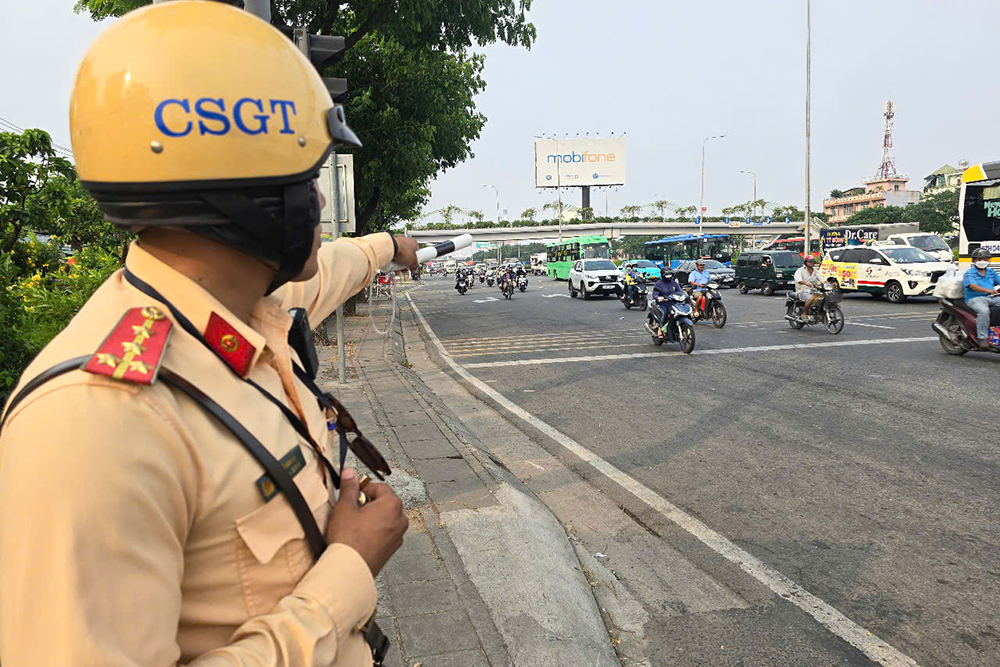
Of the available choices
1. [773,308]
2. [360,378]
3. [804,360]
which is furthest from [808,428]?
[773,308]

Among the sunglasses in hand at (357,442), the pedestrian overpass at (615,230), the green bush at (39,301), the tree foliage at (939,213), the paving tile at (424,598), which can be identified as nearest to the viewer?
the sunglasses in hand at (357,442)

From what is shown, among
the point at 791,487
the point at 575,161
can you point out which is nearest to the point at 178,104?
the point at 791,487

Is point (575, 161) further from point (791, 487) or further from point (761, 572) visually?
point (761, 572)

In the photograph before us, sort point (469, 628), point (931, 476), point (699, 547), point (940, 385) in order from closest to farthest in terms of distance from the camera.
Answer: point (469, 628) < point (699, 547) < point (931, 476) < point (940, 385)

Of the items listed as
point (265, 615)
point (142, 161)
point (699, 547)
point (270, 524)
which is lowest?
point (699, 547)

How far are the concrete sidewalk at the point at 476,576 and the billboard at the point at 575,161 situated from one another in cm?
7410

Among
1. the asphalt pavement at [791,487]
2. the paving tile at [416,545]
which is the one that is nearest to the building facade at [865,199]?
the asphalt pavement at [791,487]

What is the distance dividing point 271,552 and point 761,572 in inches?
129

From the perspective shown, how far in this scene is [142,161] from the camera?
0.98 m

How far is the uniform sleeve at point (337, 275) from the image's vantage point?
69.2 inches

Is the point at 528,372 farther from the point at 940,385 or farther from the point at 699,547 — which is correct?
the point at 699,547

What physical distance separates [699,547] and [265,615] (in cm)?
342

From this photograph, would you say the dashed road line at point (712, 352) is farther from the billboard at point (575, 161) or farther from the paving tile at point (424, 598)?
the billboard at point (575, 161)

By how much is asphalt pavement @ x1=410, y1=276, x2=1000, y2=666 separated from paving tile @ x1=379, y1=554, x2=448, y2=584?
3.19 ft
